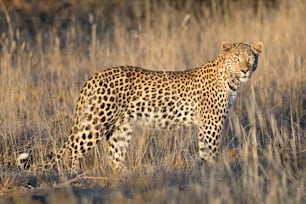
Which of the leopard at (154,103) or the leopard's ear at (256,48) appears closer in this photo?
the leopard at (154,103)

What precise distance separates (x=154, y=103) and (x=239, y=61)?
1.12 meters

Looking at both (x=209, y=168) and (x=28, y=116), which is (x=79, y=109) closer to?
(x=209, y=168)

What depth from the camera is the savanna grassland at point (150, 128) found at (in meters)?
6.96

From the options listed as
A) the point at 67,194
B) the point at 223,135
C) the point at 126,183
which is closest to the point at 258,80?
the point at 223,135

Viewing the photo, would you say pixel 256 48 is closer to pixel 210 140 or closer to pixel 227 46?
pixel 227 46

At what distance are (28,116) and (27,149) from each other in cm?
164

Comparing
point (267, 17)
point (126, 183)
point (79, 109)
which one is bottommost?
point (126, 183)

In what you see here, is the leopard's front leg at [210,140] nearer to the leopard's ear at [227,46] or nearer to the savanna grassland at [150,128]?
the savanna grassland at [150,128]

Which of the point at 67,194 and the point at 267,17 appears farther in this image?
the point at 267,17

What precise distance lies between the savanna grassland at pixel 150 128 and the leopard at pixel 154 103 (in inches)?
8.5

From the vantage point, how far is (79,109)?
8617 millimetres

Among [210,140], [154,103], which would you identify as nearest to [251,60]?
[210,140]

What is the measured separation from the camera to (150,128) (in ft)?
30.1

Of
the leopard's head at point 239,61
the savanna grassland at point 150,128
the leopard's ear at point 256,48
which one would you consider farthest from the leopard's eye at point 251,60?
the savanna grassland at point 150,128
